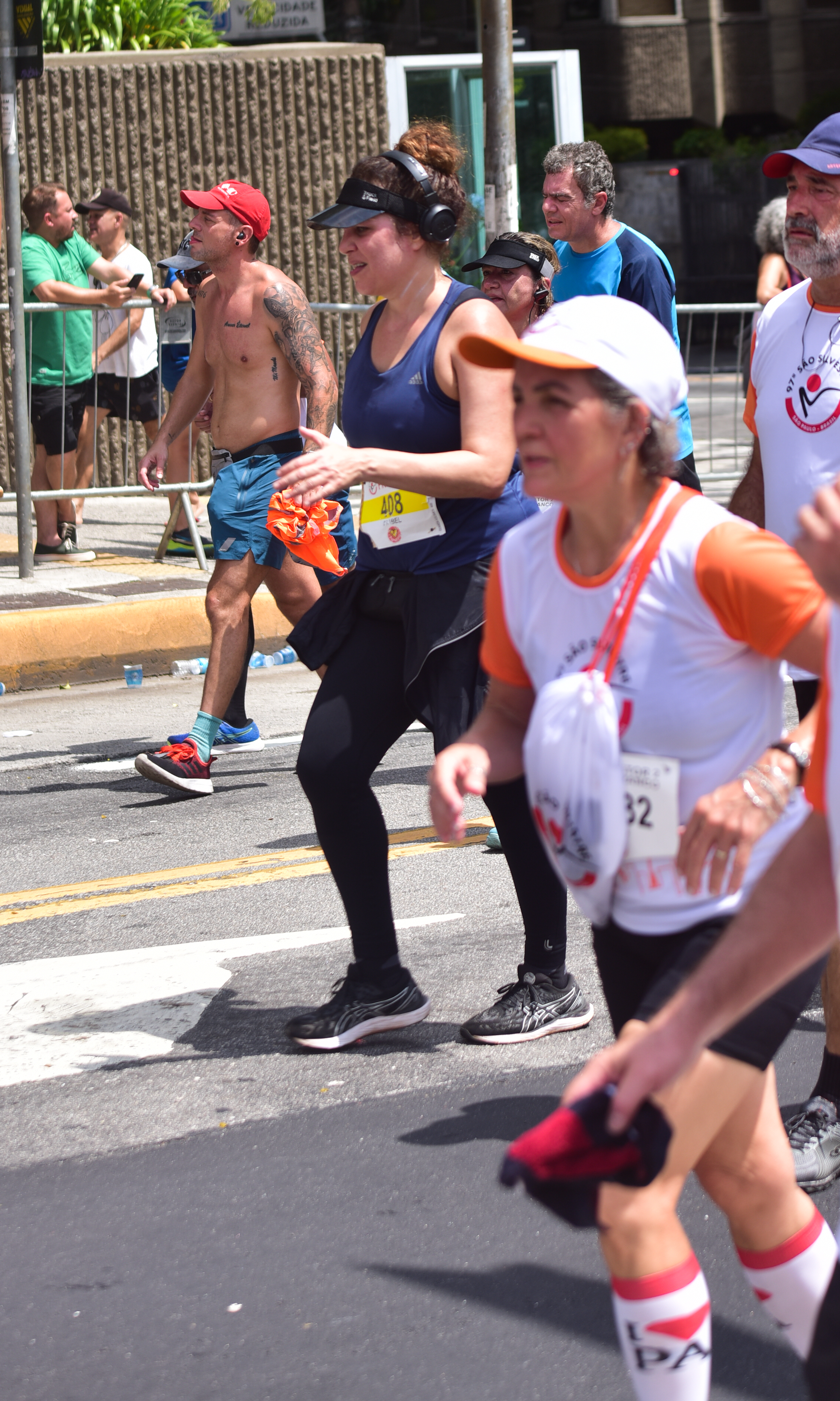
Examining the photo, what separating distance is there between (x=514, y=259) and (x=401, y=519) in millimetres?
2655

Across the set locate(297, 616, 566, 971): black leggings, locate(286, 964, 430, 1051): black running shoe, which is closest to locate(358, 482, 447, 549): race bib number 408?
locate(297, 616, 566, 971): black leggings

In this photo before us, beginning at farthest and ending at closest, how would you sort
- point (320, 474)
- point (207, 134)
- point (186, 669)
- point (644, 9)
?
point (644, 9) → point (207, 134) → point (186, 669) → point (320, 474)

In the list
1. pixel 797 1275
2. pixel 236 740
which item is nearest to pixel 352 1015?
pixel 797 1275

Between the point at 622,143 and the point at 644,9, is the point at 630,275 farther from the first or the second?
the point at 644,9

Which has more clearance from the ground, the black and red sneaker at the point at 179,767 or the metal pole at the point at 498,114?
the metal pole at the point at 498,114

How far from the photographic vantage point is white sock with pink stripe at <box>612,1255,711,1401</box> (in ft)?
7.66

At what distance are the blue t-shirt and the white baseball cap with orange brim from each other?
422cm

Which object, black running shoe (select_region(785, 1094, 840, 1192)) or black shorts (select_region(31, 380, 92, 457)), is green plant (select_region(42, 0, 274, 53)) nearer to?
black shorts (select_region(31, 380, 92, 457))

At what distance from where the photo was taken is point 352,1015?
434 centimetres

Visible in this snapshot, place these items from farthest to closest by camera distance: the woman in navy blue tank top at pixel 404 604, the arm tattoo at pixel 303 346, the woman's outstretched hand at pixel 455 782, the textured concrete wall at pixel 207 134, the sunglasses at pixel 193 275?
the textured concrete wall at pixel 207 134
the sunglasses at pixel 193 275
the arm tattoo at pixel 303 346
the woman in navy blue tank top at pixel 404 604
the woman's outstretched hand at pixel 455 782

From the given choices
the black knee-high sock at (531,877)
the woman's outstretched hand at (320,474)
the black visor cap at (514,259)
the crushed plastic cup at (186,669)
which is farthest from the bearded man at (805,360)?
the crushed plastic cup at (186,669)

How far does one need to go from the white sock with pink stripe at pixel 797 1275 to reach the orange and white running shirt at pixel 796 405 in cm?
150

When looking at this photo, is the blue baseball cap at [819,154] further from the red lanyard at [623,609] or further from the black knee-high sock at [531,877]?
A: the red lanyard at [623,609]

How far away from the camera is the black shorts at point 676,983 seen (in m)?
2.41
